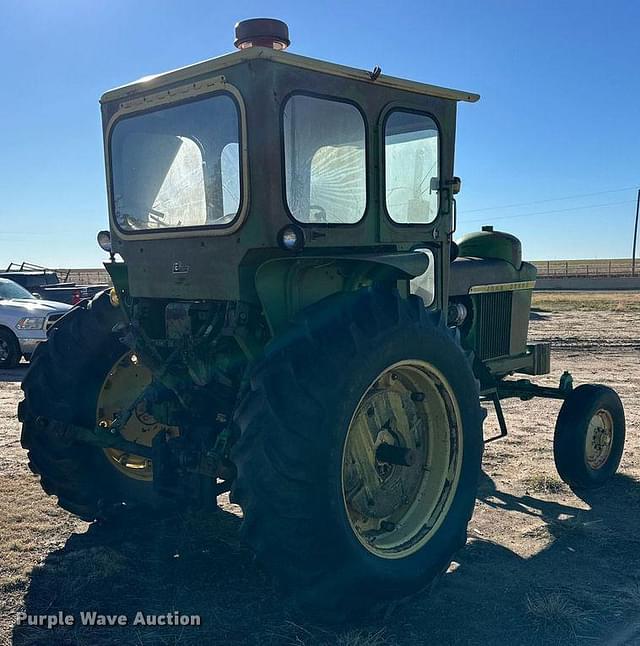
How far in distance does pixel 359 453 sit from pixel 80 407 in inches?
70.6

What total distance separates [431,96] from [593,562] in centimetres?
289

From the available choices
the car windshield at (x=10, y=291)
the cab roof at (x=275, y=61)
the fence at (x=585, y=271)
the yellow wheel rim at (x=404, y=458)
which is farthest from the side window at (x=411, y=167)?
the fence at (x=585, y=271)

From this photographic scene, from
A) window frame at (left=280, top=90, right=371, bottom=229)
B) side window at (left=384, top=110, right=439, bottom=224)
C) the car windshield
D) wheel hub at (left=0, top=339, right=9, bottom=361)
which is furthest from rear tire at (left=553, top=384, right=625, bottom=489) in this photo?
the car windshield

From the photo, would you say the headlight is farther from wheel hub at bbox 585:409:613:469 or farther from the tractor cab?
wheel hub at bbox 585:409:613:469

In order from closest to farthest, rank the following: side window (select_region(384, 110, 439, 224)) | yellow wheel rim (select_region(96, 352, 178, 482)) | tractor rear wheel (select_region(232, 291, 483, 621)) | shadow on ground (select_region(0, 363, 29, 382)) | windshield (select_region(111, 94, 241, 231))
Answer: tractor rear wheel (select_region(232, 291, 483, 621)) → windshield (select_region(111, 94, 241, 231)) → side window (select_region(384, 110, 439, 224)) → yellow wheel rim (select_region(96, 352, 178, 482)) → shadow on ground (select_region(0, 363, 29, 382))

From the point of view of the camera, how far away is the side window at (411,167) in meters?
4.01

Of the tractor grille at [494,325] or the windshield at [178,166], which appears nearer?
the windshield at [178,166]

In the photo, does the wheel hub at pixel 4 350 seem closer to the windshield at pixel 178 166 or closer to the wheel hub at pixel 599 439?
the windshield at pixel 178 166

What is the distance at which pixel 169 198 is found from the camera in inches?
153

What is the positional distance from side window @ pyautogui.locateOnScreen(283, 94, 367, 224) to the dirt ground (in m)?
1.97

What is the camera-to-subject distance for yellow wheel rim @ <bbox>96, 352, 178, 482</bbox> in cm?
447

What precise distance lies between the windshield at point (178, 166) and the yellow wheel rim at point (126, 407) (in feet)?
3.25

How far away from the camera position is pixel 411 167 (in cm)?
420

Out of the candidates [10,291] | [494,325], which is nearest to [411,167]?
[494,325]
